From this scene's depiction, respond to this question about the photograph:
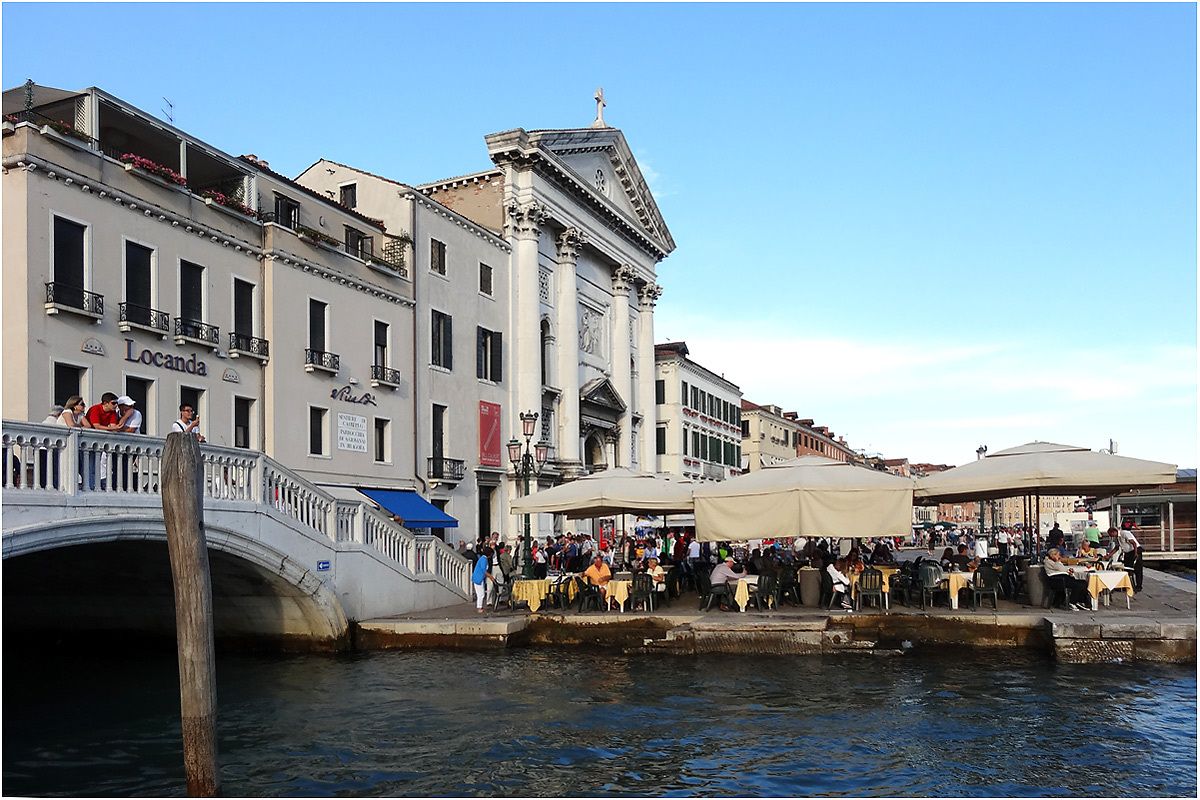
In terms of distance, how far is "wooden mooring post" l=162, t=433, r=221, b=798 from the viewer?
8.73 m

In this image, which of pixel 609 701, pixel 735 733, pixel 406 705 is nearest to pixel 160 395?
pixel 406 705

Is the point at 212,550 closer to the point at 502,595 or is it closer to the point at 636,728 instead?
the point at 502,595

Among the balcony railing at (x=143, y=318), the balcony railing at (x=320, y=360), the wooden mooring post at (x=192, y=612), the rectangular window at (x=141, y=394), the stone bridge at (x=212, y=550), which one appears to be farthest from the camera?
the balcony railing at (x=320, y=360)

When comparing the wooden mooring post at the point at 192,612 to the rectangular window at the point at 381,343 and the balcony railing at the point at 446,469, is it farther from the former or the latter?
the balcony railing at the point at 446,469

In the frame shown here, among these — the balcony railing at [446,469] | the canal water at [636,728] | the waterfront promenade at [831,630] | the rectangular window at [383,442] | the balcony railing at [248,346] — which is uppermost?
the balcony railing at [248,346]

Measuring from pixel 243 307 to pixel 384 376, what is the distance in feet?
16.9

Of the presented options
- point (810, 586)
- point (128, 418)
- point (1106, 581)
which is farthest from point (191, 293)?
point (1106, 581)

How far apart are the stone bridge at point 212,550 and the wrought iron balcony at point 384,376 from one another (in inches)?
270

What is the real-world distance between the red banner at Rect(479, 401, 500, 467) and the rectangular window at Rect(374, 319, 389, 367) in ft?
17.5

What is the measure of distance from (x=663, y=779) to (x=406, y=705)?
4.57m

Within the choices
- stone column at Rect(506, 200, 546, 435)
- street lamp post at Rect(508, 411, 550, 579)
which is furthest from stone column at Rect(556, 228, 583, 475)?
stone column at Rect(506, 200, 546, 435)

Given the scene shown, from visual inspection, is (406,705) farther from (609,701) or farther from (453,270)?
(453,270)

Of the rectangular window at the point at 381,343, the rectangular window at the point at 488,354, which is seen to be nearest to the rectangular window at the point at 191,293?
the rectangular window at the point at 381,343

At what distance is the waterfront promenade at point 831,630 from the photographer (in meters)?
14.6
